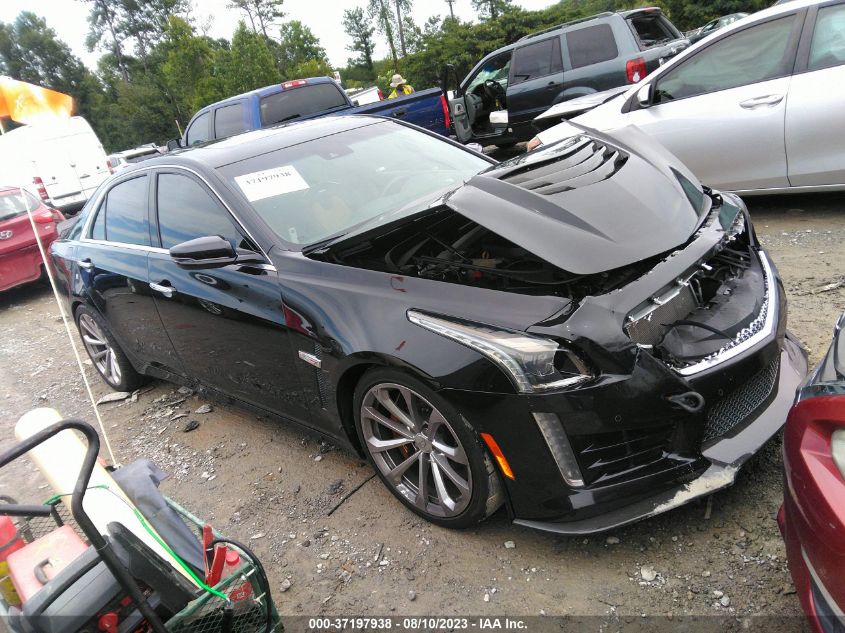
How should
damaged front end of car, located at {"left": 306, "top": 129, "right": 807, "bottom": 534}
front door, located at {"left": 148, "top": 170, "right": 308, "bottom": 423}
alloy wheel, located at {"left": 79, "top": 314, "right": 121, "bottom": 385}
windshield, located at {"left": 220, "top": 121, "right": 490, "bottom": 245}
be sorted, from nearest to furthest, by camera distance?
damaged front end of car, located at {"left": 306, "top": 129, "right": 807, "bottom": 534} → front door, located at {"left": 148, "top": 170, "right": 308, "bottom": 423} → windshield, located at {"left": 220, "top": 121, "right": 490, "bottom": 245} → alloy wheel, located at {"left": 79, "top": 314, "right": 121, "bottom": 385}

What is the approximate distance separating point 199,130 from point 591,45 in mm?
5880

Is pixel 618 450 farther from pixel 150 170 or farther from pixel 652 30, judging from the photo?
pixel 652 30

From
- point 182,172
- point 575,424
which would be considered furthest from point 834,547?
point 182,172

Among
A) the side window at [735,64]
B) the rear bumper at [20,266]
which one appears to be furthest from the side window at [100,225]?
the rear bumper at [20,266]

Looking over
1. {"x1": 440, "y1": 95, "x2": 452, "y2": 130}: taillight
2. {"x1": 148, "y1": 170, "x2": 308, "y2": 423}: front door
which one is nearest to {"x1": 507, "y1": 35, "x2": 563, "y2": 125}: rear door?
{"x1": 440, "y1": 95, "x2": 452, "y2": 130}: taillight

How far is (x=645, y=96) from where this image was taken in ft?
18.0

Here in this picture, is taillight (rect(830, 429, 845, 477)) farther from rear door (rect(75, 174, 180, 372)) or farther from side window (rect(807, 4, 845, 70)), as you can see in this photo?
side window (rect(807, 4, 845, 70))

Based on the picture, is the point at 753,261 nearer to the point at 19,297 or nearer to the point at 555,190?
the point at 555,190

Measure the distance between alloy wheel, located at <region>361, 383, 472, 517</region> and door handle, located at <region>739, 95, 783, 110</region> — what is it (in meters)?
4.01

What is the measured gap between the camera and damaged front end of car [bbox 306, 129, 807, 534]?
2.10 meters

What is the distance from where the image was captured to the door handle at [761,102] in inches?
188

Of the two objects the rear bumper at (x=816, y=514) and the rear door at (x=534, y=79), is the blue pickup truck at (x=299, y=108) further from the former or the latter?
the rear bumper at (x=816, y=514)

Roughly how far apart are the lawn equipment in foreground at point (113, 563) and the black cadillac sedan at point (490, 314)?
814 mm

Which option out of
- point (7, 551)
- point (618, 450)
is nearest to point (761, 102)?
point (618, 450)
